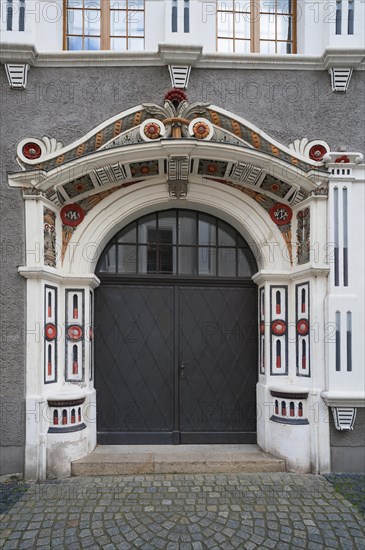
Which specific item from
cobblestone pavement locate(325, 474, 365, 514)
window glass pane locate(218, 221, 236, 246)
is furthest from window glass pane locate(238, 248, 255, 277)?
cobblestone pavement locate(325, 474, 365, 514)

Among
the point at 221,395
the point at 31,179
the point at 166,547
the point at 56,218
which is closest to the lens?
the point at 166,547

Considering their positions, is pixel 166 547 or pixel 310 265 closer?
pixel 166 547

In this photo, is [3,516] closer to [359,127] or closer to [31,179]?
[31,179]

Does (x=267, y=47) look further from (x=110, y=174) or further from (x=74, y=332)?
(x=74, y=332)

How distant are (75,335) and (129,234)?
1529 millimetres

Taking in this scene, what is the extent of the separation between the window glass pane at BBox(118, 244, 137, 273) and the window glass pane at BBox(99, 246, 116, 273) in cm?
8

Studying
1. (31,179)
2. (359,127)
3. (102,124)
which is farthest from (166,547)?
(359,127)

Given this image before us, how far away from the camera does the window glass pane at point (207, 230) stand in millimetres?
5207

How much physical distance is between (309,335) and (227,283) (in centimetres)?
127

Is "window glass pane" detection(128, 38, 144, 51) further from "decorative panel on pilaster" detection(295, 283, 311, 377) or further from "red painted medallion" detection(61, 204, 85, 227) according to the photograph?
"decorative panel on pilaster" detection(295, 283, 311, 377)

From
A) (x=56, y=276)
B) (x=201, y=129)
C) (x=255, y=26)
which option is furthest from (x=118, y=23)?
(x=56, y=276)

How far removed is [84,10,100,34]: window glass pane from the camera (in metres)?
5.00

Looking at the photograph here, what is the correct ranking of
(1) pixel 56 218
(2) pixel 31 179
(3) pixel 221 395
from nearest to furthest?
(2) pixel 31 179, (1) pixel 56 218, (3) pixel 221 395

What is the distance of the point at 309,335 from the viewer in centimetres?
461
